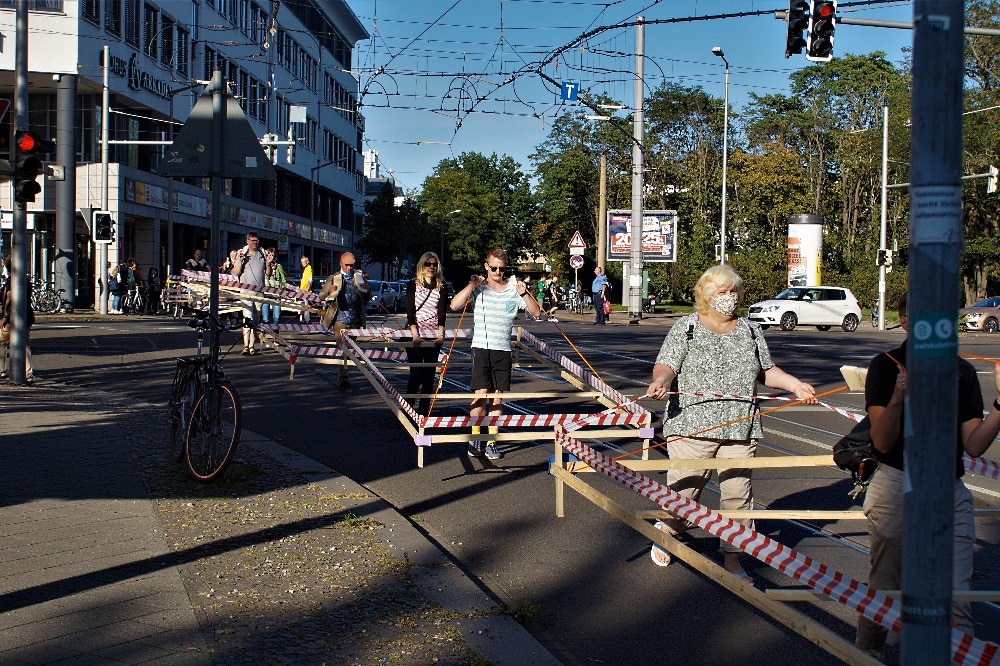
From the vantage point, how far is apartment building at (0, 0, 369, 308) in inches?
1586

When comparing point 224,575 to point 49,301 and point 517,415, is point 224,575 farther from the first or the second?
point 49,301

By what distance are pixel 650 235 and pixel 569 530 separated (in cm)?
→ 4402

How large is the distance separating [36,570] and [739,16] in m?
16.1

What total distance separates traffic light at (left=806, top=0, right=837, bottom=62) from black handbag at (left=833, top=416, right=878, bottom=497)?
572 inches

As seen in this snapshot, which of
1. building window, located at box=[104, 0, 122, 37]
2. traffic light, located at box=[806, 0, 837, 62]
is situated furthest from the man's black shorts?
building window, located at box=[104, 0, 122, 37]

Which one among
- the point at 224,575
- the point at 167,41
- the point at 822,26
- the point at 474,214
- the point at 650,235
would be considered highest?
the point at 167,41

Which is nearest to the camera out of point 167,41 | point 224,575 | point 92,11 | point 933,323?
point 933,323

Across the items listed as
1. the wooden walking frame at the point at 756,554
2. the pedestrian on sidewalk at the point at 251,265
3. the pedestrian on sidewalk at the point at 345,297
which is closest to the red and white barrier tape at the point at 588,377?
the wooden walking frame at the point at 756,554

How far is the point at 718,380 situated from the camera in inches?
242

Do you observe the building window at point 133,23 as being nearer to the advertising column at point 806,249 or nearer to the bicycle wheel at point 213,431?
the advertising column at point 806,249

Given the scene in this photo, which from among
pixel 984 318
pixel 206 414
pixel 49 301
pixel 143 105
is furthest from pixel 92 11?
pixel 206 414

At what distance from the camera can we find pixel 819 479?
9.26 meters

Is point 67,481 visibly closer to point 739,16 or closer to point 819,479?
point 819,479

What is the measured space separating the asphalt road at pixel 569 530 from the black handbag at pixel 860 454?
3.00 feet
